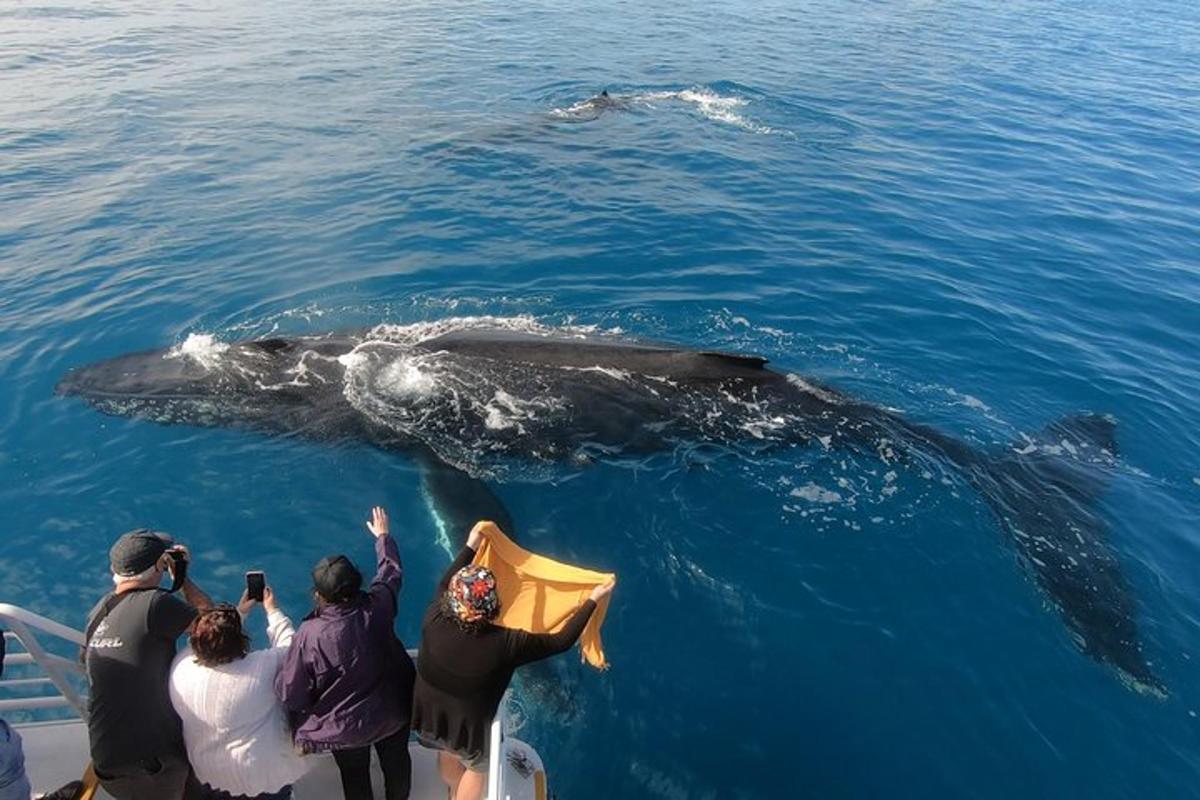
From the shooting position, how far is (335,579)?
5684 millimetres

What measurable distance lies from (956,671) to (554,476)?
617 cm

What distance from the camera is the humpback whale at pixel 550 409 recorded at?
12.4 meters

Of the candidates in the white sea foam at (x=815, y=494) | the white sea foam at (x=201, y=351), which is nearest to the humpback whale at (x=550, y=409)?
the white sea foam at (x=201, y=351)

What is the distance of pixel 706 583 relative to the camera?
1062 centimetres

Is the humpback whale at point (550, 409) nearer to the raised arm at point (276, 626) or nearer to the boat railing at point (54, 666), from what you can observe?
the raised arm at point (276, 626)

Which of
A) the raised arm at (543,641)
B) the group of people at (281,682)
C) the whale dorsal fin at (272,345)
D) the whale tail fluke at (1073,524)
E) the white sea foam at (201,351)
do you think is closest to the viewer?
the group of people at (281,682)

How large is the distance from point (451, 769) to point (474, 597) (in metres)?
1.81

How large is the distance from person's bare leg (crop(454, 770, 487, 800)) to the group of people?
0.01 metres

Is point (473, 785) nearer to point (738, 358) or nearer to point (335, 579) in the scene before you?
point (335, 579)

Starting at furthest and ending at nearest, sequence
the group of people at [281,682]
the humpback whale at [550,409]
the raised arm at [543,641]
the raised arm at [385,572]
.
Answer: the humpback whale at [550,409]
the raised arm at [385,572]
the raised arm at [543,641]
the group of people at [281,682]

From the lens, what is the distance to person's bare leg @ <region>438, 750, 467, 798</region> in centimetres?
639

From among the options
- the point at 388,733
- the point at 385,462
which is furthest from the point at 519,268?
the point at 388,733

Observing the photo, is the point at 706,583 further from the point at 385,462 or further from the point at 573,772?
the point at 385,462

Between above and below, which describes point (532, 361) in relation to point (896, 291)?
above
